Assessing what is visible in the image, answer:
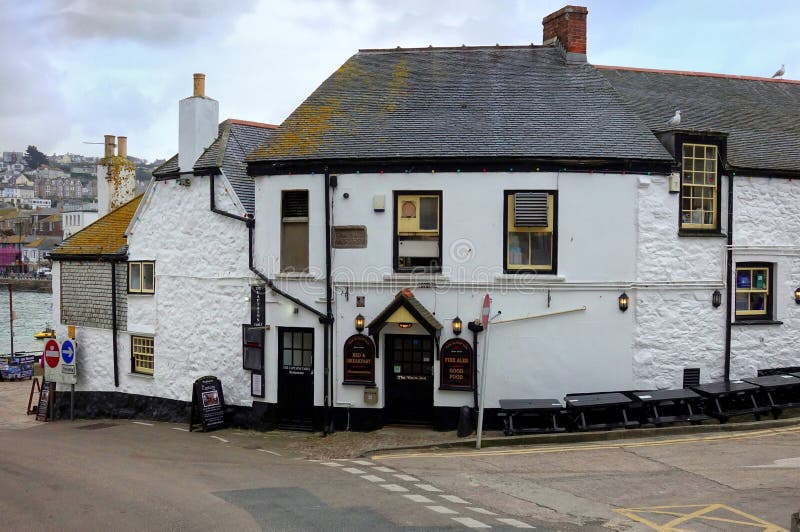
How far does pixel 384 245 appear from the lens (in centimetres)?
1648

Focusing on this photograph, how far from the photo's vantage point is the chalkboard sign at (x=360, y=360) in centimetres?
1652

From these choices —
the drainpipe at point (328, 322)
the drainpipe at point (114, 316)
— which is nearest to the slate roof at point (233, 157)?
the drainpipe at point (328, 322)

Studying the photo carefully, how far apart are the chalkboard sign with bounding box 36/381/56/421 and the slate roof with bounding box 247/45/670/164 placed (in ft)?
41.1

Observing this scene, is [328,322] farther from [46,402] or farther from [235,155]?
[46,402]

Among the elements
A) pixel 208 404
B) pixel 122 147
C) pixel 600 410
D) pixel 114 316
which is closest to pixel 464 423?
pixel 600 410

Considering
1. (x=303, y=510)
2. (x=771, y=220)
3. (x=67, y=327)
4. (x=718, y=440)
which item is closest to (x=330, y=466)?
(x=303, y=510)

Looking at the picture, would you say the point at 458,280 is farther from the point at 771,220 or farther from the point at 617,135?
the point at 771,220

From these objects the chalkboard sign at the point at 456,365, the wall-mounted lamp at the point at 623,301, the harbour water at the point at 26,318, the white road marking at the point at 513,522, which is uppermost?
the wall-mounted lamp at the point at 623,301

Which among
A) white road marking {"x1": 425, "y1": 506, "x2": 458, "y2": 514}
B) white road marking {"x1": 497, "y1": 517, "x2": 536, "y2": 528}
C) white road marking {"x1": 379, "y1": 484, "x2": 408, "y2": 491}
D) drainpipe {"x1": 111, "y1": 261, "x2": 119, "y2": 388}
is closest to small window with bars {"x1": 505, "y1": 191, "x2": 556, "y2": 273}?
white road marking {"x1": 379, "y1": 484, "x2": 408, "y2": 491}

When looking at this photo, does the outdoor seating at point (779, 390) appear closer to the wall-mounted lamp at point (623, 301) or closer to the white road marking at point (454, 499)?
the wall-mounted lamp at point (623, 301)

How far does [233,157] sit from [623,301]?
10870 mm

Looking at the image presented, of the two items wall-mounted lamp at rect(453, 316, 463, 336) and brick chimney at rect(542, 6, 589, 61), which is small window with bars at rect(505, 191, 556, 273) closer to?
wall-mounted lamp at rect(453, 316, 463, 336)

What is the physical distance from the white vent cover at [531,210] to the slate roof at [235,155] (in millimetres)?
6900

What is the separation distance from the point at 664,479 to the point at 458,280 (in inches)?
247
